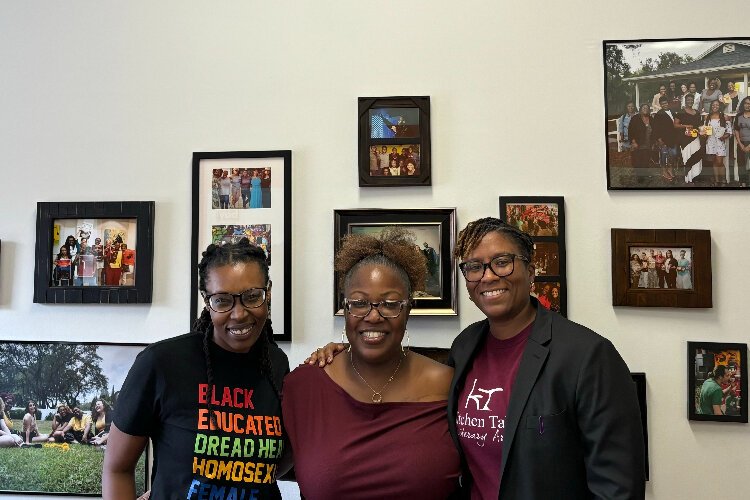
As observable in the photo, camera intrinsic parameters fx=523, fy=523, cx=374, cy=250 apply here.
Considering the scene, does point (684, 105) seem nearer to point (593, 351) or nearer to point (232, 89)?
point (593, 351)

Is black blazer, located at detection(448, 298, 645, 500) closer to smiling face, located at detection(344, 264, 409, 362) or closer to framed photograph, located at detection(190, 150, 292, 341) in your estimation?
smiling face, located at detection(344, 264, 409, 362)

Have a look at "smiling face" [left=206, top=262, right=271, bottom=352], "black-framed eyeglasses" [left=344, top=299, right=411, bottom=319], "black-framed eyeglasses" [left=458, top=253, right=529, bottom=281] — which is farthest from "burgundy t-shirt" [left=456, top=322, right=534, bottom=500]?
"smiling face" [left=206, top=262, right=271, bottom=352]

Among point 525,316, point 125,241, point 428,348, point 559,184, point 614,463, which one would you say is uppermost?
point 559,184

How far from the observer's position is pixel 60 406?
80.3 inches

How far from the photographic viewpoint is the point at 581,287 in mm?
1919

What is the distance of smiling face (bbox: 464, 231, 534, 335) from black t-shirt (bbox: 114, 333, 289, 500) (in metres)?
0.65

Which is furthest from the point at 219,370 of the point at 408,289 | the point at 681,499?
the point at 681,499

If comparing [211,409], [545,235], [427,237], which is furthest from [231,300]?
[545,235]

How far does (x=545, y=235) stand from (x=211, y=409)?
4.20 ft

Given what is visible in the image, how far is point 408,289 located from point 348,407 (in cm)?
36

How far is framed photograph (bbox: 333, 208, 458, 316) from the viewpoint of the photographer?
1.92 m

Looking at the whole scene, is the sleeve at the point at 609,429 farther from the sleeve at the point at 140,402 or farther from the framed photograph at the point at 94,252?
the framed photograph at the point at 94,252

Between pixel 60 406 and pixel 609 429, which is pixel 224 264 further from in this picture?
pixel 60 406

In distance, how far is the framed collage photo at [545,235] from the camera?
74.8 inches
